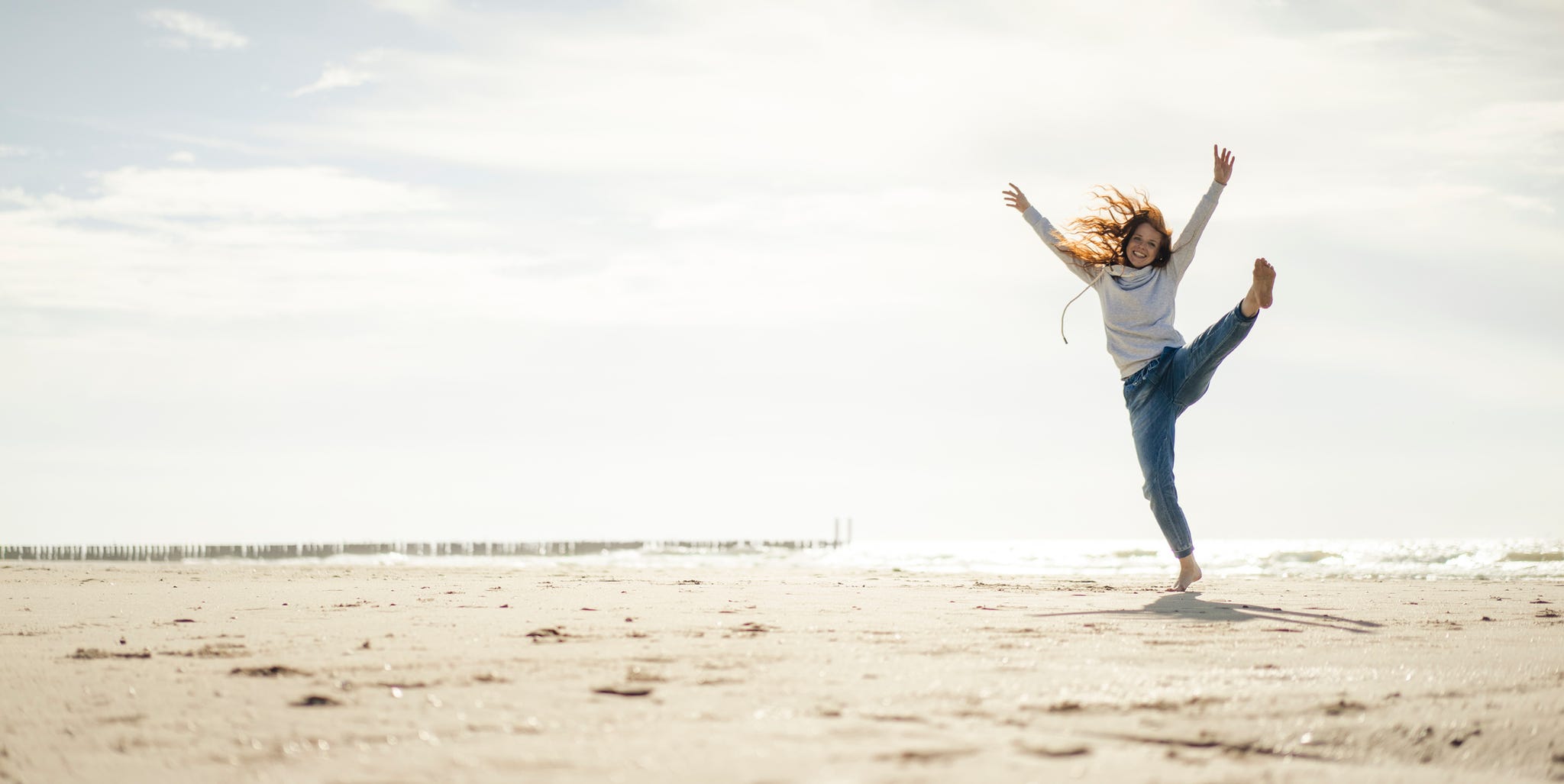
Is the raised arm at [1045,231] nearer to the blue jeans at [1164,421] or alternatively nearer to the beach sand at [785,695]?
the blue jeans at [1164,421]

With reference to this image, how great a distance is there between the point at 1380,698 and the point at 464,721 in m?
1.88

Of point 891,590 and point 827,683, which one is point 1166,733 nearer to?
point 827,683

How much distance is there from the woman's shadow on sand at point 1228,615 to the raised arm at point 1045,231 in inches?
81.6

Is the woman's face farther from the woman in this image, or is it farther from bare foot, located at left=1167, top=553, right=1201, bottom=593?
bare foot, located at left=1167, top=553, right=1201, bottom=593

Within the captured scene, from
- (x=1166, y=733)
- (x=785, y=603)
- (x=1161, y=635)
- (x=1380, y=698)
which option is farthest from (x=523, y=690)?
(x=785, y=603)

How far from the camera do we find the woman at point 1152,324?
5.79 meters

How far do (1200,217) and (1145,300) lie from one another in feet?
1.77

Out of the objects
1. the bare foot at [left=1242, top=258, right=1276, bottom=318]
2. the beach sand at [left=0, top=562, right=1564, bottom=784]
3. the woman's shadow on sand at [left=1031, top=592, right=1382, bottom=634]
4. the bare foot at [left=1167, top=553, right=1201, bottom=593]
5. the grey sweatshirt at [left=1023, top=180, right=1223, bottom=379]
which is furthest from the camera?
the grey sweatshirt at [left=1023, top=180, right=1223, bottom=379]

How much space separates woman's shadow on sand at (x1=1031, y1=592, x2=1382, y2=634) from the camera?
3.97 metres

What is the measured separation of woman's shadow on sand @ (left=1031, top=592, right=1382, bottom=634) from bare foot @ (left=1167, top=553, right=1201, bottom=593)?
2.72 feet

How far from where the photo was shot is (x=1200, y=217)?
593cm

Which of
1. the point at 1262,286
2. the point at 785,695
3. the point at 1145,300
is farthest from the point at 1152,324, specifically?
the point at 785,695

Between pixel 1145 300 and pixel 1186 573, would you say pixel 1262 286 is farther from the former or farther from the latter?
pixel 1186 573

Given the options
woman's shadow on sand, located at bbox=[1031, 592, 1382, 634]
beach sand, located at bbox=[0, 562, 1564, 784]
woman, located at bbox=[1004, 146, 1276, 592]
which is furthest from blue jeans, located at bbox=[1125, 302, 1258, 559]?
beach sand, located at bbox=[0, 562, 1564, 784]
